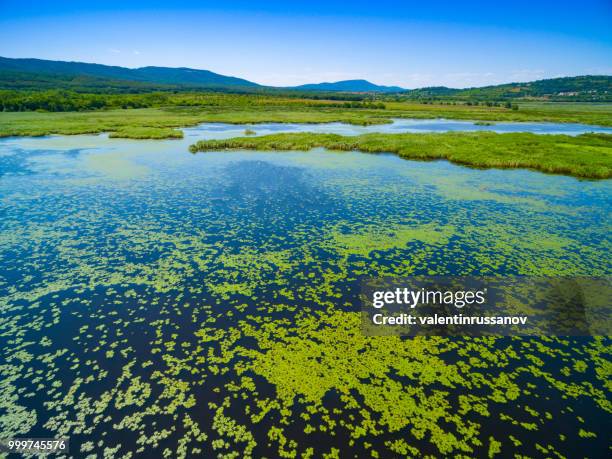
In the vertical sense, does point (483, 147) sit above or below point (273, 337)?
above

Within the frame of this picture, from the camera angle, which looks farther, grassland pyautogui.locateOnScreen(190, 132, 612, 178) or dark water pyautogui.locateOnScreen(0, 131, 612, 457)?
grassland pyautogui.locateOnScreen(190, 132, 612, 178)

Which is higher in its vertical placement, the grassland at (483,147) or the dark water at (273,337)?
the grassland at (483,147)

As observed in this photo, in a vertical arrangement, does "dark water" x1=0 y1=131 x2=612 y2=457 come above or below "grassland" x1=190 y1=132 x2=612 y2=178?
below

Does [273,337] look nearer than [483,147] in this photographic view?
Yes

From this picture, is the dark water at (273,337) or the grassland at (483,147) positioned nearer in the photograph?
the dark water at (273,337)
